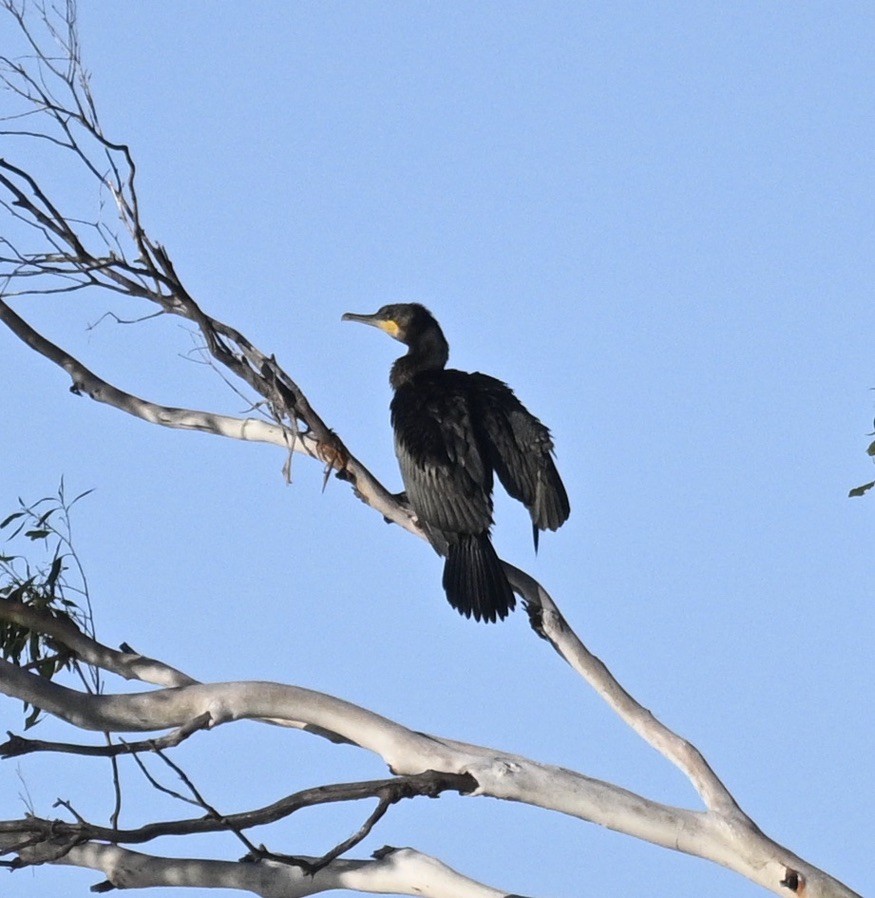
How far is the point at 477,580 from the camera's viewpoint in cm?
582

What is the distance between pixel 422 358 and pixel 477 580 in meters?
1.53

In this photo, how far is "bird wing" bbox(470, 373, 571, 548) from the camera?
255 inches

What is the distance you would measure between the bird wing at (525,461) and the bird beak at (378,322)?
0.86 meters

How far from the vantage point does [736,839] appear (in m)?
4.81

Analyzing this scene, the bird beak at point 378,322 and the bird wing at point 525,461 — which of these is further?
the bird beak at point 378,322

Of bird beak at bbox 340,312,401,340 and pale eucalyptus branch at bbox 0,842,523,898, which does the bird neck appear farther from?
pale eucalyptus branch at bbox 0,842,523,898

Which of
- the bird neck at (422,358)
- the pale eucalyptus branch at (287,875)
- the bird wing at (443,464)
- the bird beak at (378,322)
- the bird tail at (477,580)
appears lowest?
the pale eucalyptus branch at (287,875)

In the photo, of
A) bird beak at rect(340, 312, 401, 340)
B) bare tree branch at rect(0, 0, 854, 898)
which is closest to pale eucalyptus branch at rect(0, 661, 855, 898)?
bare tree branch at rect(0, 0, 854, 898)

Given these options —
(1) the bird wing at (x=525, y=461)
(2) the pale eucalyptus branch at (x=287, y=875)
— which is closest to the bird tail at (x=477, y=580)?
(1) the bird wing at (x=525, y=461)


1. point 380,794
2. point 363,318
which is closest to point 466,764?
point 380,794

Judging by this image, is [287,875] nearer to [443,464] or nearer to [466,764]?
[466,764]

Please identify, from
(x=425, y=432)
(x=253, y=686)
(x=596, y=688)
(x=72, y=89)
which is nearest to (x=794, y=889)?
(x=596, y=688)

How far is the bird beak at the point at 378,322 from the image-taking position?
7.34m

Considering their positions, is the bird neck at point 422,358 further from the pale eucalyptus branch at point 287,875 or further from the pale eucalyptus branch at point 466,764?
the pale eucalyptus branch at point 287,875
